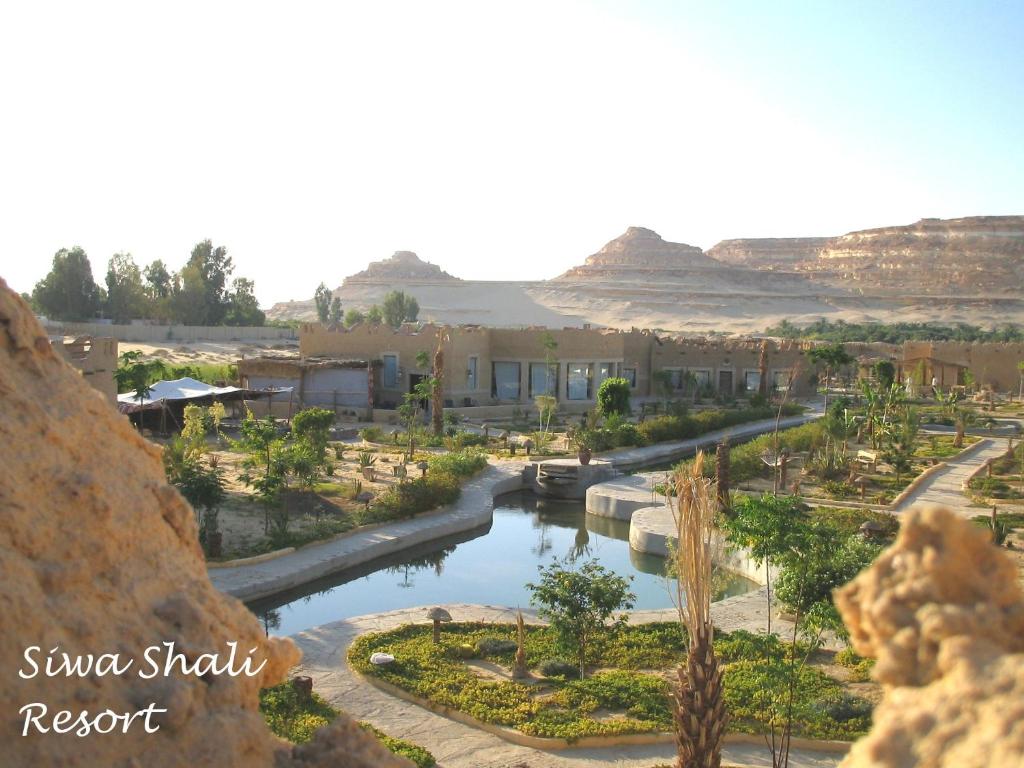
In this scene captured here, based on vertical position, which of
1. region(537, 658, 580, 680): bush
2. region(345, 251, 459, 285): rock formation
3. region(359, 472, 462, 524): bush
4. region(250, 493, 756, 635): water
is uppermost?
region(345, 251, 459, 285): rock formation

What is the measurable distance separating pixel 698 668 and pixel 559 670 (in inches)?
179

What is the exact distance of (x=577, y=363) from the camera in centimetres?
4662

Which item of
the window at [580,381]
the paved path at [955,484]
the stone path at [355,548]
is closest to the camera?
the stone path at [355,548]

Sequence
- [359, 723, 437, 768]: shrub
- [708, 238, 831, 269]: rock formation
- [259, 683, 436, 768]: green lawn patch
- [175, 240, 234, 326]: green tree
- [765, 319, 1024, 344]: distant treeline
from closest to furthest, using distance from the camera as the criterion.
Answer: [359, 723, 437, 768]: shrub
[259, 683, 436, 768]: green lawn patch
[175, 240, 234, 326]: green tree
[765, 319, 1024, 344]: distant treeline
[708, 238, 831, 269]: rock formation

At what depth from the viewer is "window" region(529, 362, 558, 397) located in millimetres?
46000

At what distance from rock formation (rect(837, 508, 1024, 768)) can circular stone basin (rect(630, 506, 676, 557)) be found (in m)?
16.2

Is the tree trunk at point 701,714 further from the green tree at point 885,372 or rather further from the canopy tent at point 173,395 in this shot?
the green tree at point 885,372

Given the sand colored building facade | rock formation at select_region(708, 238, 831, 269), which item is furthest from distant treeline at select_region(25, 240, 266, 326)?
rock formation at select_region(708, 238, 831, 269)

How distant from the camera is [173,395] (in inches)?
1280

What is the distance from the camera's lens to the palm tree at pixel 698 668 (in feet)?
28.9

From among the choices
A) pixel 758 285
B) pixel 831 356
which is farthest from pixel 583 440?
pixel 758 285

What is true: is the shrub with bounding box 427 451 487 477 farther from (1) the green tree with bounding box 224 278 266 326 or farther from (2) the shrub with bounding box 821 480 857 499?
(1) the green tree with bounding box 224 278 266 326

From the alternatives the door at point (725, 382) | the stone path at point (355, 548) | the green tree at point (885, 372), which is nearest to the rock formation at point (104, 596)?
the stone path at point (355, 548)

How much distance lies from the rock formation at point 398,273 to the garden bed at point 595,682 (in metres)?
148
